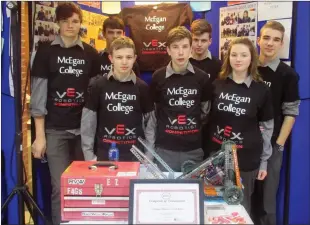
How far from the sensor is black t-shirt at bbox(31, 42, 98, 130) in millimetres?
2660

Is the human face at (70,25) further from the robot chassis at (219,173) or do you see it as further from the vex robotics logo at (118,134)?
the robot chassis at (219,173)

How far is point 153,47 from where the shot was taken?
3240mm

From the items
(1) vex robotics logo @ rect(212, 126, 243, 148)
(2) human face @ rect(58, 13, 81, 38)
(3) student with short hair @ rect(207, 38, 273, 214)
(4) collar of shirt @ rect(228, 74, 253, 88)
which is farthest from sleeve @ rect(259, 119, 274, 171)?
(2) human face @ rect(58, 13, 81, 38)

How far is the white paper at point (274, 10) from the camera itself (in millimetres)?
2844

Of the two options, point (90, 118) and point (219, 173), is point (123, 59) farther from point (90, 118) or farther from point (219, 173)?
point (219, 173)

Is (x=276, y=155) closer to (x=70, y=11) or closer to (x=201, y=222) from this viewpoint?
(x=201, y=222)

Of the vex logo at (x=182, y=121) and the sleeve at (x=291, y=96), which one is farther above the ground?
the sleeve at (x=291, y=96)

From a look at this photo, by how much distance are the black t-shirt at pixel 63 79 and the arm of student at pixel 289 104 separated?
145 centimetres

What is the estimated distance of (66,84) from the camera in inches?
105

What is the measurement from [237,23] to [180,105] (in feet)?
3.76

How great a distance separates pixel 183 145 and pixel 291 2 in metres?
1.40

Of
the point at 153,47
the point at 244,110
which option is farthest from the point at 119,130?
the point at 153,47

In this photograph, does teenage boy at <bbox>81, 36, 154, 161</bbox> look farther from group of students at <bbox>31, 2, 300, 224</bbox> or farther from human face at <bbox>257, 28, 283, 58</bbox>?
human face at <bbox>257, 28, 283, 58</bbox>

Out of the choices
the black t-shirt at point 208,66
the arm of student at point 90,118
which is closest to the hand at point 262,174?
the black t-shirt at point 208,66
